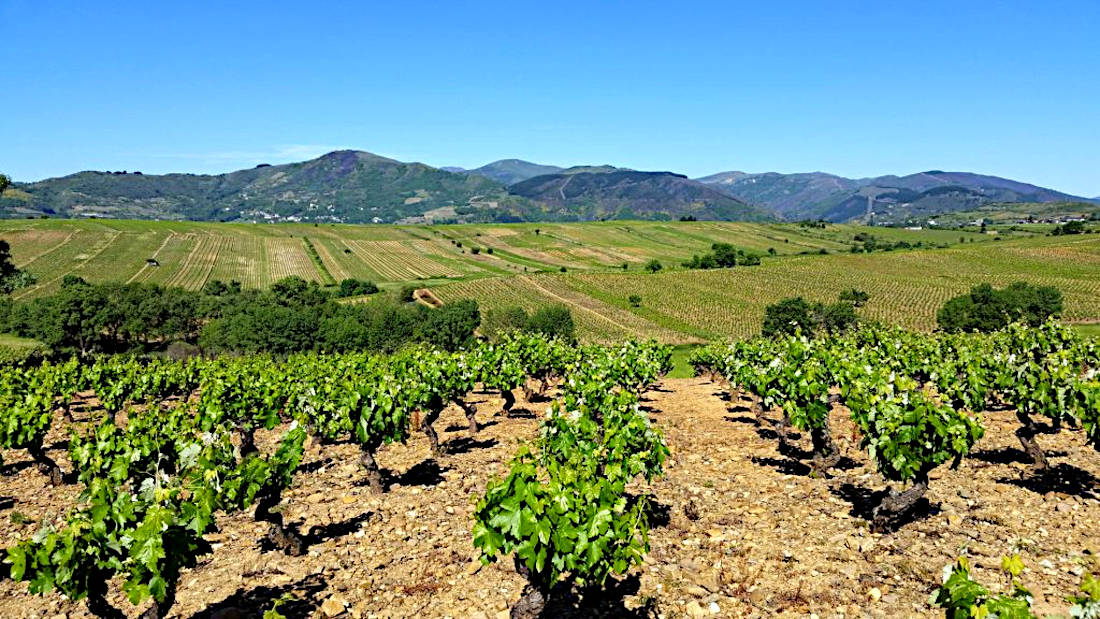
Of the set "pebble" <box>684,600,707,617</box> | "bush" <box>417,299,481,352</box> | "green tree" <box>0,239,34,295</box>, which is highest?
"green tree" <box>0,239,34,295</box>

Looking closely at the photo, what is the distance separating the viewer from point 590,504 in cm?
1151

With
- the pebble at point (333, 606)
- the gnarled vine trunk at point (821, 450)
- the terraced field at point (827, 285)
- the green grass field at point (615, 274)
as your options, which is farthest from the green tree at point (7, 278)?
the gnarled vine trunk at point (821, 450)

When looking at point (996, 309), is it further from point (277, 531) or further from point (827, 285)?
point (277, 531)

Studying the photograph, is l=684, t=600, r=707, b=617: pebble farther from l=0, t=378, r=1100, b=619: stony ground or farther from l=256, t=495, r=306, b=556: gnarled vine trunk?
l=256, t=495, r=306, b=556: gnarled vine trunk

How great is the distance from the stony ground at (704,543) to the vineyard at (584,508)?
0.26 feet

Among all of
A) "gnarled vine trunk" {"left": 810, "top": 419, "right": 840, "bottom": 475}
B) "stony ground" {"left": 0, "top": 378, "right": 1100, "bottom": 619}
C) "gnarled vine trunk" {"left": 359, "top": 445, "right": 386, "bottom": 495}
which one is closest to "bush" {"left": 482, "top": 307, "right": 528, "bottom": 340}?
"stony ground" {"left": 0, "top": 378, "right": 1100, "bottom": 619}

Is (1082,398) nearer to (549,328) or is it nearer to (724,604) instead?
(724,604)

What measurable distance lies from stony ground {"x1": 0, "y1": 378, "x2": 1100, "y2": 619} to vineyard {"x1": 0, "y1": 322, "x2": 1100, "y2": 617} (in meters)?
0.08

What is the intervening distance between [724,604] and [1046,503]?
36.8 ft

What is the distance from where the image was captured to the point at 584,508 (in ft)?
37.3

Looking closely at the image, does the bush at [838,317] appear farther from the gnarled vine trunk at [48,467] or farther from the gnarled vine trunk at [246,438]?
the gnarled vine trunk at [48,467]

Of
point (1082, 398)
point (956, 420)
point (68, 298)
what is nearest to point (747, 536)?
point (956, 420)

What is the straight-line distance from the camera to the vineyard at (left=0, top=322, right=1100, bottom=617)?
11227mm

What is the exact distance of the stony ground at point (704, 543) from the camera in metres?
13.3
